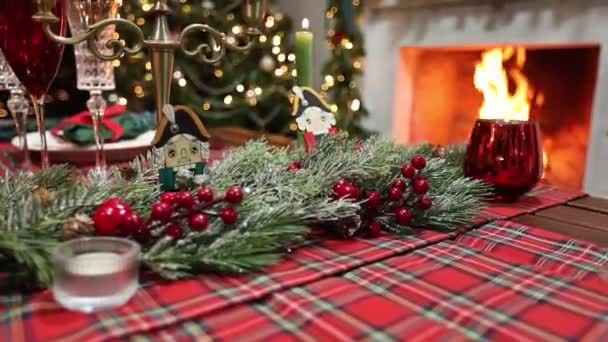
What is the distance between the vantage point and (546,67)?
2051 millimetres

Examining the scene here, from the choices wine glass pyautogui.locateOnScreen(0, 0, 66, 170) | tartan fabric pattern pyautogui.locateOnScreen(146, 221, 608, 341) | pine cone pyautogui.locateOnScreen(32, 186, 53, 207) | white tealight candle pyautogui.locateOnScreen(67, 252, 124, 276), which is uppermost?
wine glass pyautogui.locateOnScreen(0, 0, 66, 170)

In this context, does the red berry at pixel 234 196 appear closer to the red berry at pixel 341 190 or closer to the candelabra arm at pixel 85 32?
the red berry at pixel 341 190

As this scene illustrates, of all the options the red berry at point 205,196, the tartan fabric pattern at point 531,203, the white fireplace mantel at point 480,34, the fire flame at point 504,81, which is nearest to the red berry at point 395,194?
the tartan fabric pattern at point 531,203

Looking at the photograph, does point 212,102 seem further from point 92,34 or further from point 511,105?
point 92,34

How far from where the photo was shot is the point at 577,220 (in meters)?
0.73

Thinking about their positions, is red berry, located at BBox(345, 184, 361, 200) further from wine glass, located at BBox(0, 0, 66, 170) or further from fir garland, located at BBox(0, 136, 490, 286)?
wine glass, located at BBox(0, 0, 66, 170)

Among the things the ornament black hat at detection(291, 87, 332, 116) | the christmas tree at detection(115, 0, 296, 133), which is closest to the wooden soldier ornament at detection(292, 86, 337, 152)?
the ornament black hat at detection(291, 87, 332, 116)

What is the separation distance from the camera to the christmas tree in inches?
A: 95.7

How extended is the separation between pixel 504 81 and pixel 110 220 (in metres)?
1.94

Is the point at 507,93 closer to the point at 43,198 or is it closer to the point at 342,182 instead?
the point at 342,182

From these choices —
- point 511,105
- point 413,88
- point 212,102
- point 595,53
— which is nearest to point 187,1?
point 212,102

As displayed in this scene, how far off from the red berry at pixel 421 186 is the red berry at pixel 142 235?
1.04ft

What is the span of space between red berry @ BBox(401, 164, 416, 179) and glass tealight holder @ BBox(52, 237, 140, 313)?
348mm

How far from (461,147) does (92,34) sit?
24.1 inches
